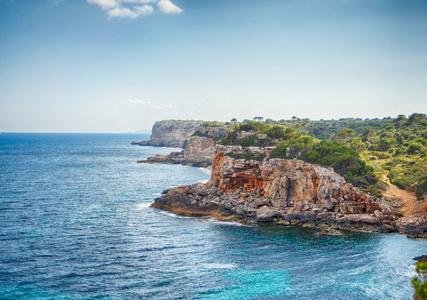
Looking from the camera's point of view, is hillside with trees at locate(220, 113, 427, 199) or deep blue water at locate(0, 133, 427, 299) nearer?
deep blue water at locate(0, 133, 427, 299)

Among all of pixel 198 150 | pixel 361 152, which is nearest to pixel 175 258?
pixel 361 152

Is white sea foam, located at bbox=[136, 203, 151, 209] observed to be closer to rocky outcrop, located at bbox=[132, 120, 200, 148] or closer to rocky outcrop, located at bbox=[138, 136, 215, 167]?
rocky outcrop, located at bbox=[138, 136, 215, 167]

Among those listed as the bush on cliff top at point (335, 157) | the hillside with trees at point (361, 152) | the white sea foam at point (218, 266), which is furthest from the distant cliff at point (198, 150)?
the white sea foam at point (218, 266)

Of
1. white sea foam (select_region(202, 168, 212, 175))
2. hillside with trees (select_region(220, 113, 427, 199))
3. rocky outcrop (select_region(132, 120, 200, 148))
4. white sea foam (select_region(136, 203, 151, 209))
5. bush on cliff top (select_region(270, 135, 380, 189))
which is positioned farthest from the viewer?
rocky outcrop (select_region(132, 120, 200, 148))

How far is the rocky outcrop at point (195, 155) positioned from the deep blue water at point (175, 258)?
59.4 meters

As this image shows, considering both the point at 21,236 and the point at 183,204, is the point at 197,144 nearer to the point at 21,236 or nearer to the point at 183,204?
the point at 183,204

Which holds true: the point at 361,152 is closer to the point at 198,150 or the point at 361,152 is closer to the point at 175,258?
the point at 175,258

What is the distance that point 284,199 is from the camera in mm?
52719

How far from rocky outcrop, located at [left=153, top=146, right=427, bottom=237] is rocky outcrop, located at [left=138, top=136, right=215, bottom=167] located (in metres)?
51.3

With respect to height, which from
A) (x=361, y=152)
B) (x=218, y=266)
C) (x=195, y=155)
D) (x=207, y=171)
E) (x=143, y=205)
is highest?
(x=361, y=152)

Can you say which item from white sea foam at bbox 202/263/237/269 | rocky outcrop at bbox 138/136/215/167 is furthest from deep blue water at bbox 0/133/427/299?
rocky outcrop at bbox 138/136/215/167

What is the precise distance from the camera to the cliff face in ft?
612

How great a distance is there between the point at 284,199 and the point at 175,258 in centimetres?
2304

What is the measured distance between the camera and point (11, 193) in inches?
2432
